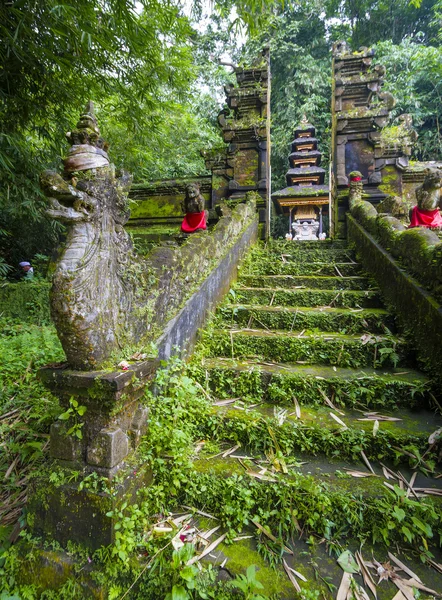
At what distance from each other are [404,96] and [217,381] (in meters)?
17.4

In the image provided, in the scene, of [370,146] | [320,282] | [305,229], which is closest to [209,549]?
[320,282]

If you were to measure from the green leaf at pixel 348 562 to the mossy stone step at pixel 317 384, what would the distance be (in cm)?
100

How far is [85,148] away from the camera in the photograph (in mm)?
1773

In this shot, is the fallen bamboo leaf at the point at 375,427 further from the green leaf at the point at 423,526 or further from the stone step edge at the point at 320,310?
the stone step edge at the point at 320,310

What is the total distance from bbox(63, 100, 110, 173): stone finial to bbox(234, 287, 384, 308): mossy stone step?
8.05 feet

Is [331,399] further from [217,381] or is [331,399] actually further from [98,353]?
[98,353]

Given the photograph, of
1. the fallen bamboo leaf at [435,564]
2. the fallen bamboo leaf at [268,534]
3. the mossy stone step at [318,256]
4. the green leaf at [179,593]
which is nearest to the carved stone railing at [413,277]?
the mossy stone step at [318,256]

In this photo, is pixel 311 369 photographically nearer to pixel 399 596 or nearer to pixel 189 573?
pixel 399 596

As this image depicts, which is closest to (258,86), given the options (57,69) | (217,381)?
(57,69)

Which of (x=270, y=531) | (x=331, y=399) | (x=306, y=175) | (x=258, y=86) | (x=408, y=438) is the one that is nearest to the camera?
(x=270, y=531)

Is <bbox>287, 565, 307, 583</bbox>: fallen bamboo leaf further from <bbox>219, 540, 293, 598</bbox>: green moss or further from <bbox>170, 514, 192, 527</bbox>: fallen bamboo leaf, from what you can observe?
<bbox>170, 514, 192, 527</bbox>: fallen bamboo leaf

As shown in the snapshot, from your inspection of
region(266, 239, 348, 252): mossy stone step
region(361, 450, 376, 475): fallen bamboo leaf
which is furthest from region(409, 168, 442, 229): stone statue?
region(361, 450, 376, 475): fallen bamboo leaf

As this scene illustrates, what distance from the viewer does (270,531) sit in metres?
1.65

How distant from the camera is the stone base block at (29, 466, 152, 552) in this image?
5.11 ft
